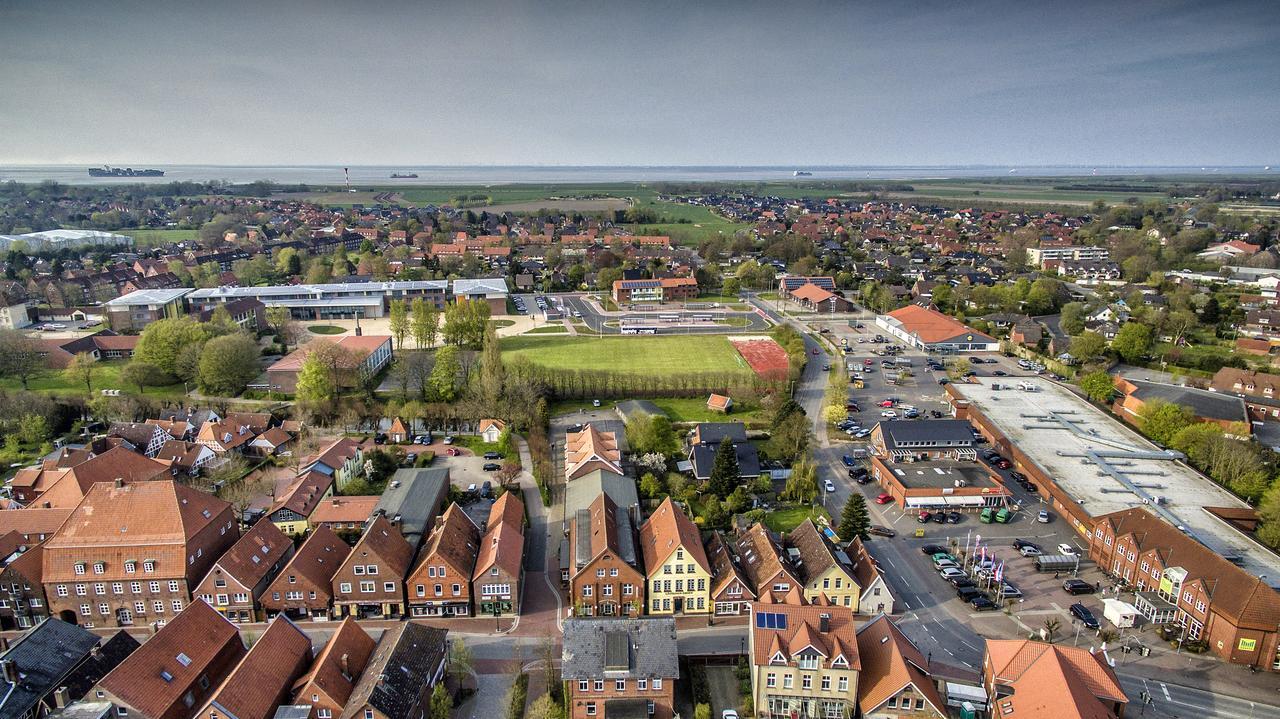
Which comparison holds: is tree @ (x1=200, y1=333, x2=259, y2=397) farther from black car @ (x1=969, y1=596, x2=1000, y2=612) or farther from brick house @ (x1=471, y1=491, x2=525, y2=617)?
black car @ (x1=969, y1=596, x2=1000, y2=612)

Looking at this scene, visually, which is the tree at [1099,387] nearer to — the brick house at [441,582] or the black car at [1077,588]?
the black car at [1077,588]

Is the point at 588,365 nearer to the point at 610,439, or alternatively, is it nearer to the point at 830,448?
the point at 610,439

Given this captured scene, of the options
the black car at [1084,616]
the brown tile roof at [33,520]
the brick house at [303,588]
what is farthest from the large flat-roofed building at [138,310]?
the black car at [1084,616]

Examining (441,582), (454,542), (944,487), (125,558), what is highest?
(125,558)

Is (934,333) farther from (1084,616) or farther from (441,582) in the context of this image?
(441,582)

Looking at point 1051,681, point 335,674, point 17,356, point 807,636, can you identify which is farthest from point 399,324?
point 1051,681

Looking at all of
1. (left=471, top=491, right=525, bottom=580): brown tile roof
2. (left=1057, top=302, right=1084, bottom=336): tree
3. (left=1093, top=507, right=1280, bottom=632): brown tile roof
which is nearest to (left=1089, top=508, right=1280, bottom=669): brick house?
(left=1093, top=507, right=1280, bottom=632): brown tile roof
